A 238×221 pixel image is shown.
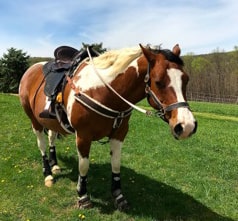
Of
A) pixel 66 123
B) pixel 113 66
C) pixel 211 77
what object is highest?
pixel 113 66

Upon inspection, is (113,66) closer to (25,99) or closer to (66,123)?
(66,123)

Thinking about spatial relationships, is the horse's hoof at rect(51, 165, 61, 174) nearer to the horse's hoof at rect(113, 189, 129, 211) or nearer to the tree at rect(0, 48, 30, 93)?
the horse's hoof at rect(113, 189, 129, 211)

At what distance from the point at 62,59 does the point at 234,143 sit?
5.68 m

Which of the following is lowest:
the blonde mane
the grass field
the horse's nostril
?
the grass field

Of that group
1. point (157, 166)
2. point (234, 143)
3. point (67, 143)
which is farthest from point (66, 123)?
point (234, 143)

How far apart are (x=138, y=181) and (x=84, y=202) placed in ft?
4.58

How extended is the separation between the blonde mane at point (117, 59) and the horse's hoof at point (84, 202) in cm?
194

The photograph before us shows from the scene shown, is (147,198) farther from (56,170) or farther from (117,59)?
(117,59)

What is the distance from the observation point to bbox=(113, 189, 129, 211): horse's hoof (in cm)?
511

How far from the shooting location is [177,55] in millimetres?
3922

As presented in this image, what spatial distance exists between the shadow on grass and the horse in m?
0.26

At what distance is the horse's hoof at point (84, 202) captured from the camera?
515 cm

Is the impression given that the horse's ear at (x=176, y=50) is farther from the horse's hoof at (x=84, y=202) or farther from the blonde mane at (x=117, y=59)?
the horse's hoof at (x=84, y=202)

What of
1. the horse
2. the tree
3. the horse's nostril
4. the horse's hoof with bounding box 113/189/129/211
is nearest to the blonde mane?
the horse
